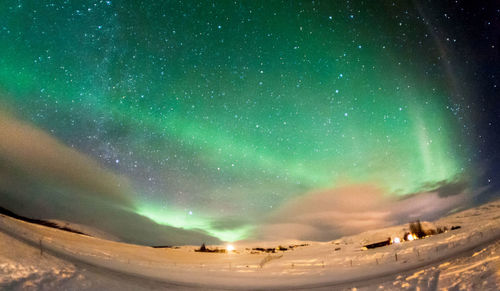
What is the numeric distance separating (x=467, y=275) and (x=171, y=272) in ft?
46.9

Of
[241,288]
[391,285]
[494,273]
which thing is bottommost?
[241,288]

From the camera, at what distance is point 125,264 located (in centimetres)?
1698

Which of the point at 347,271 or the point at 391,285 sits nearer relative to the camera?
the point at 391,285

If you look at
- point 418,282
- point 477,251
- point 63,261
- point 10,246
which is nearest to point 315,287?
point 418,282

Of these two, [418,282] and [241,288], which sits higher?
[418,282]

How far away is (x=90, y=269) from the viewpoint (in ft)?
44.5

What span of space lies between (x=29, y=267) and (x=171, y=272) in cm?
710

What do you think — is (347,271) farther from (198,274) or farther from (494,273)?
(198,274)

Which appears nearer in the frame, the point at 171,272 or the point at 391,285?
the point at 391,285

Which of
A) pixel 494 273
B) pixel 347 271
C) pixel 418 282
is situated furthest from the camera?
pixel 347 271

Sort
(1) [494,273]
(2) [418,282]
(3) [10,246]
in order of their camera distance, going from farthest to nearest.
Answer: (3) [10,246] → (2) [418,282] → (1) [494,273]

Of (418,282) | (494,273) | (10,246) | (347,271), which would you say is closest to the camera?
(494,273)

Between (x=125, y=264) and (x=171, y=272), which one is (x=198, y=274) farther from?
(x=125, y=264)

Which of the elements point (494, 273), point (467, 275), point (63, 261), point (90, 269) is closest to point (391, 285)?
point (467, 275)
